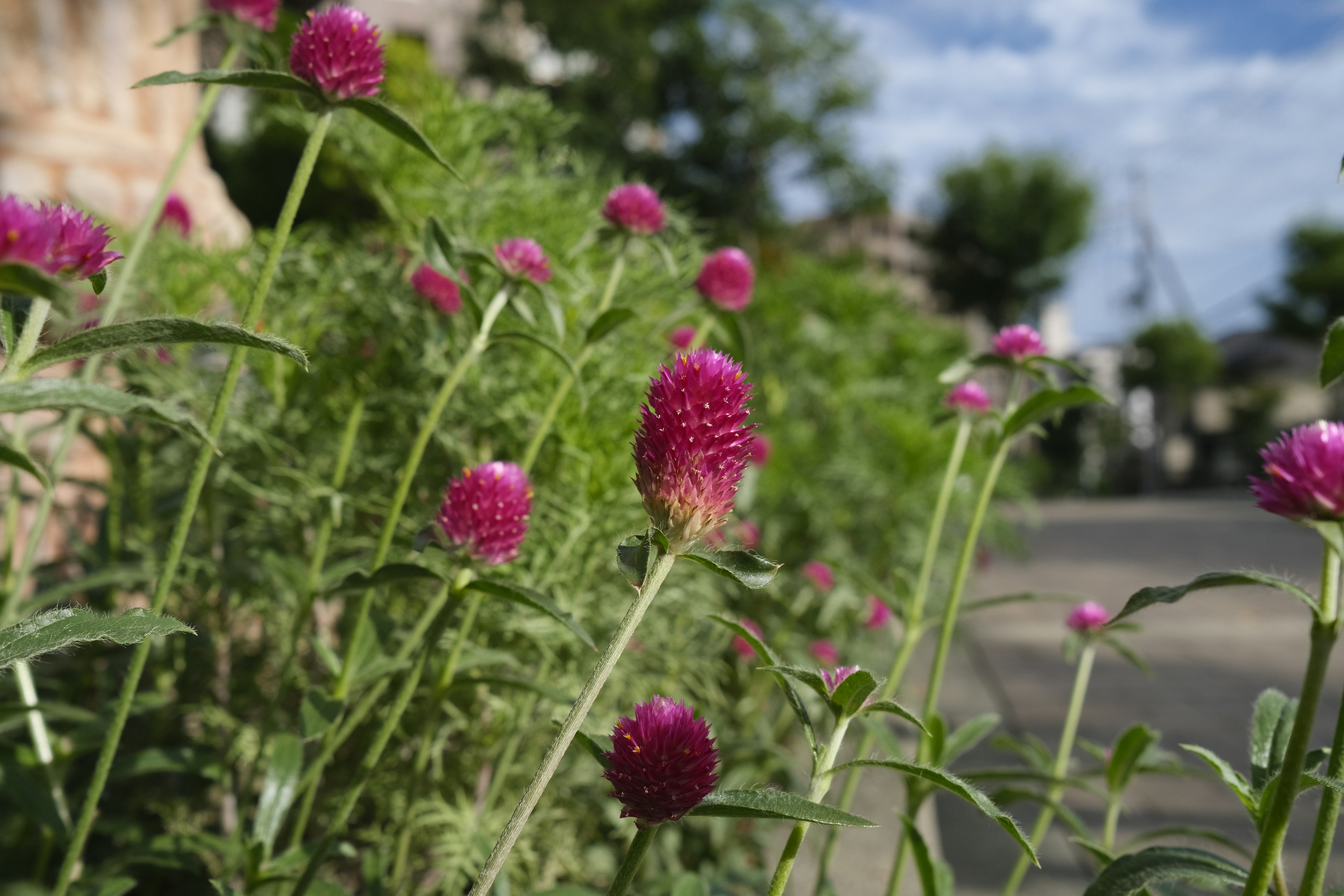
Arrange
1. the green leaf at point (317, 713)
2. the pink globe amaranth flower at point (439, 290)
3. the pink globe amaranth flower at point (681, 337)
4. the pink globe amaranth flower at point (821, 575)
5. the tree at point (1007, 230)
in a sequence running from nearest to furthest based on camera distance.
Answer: the green leaf at point (317, 713)
the pink globe amaranth flower at point (439, 290)
the pink globe amaranth flower at point (681, 337)
the pink globe amaranth flower at point (821, 575)
the tree at point (1007, 230)

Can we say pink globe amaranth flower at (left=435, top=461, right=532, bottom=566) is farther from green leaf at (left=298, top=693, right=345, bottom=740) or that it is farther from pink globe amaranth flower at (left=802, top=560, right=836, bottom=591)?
pink globe amaranth flower at (left=802, top=560, right=836, bottom=591)

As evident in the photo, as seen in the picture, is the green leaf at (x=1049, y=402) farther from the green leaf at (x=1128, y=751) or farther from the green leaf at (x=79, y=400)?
the green leaf at (x=79, y=400)

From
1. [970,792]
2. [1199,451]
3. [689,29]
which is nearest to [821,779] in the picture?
[970,792]

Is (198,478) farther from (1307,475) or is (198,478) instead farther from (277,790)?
(1307,475)

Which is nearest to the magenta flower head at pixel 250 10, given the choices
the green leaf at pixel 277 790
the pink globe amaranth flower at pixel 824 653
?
the green leaf at pixel 277 790

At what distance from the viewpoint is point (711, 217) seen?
1873 cm

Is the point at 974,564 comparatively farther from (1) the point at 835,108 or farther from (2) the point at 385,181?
(1) the point at 835,108

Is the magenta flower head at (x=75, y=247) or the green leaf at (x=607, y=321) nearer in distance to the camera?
the magenta flower head at (x=75, y=247)

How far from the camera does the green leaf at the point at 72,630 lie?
0.52 metres

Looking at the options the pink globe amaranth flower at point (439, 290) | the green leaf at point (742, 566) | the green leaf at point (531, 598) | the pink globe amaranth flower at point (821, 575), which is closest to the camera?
the green leaf at point (742, 566)

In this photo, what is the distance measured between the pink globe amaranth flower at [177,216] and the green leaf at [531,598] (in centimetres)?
139

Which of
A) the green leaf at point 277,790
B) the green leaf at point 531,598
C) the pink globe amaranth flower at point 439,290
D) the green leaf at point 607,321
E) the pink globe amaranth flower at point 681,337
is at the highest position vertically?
the pink globe amaranth flower at point 681,337

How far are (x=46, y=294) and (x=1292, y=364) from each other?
37867mm

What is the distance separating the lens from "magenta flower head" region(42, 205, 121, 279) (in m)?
0.51
